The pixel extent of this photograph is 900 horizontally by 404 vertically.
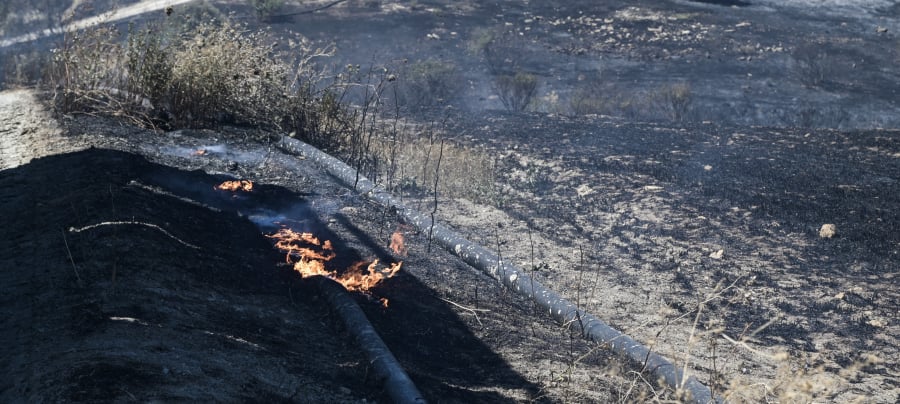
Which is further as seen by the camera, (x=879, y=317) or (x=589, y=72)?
(x=589, y=72)

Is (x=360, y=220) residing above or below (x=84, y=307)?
below

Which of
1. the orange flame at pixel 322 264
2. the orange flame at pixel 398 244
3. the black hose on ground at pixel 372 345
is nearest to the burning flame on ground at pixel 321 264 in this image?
the orange flame at pixel 322 264

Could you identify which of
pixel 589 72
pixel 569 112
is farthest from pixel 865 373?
pixel 589 72

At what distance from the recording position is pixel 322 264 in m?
5.68

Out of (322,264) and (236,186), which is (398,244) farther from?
(236,186)

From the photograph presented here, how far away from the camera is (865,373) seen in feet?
16.8

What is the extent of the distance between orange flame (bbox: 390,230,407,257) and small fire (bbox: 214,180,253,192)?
1.50 m

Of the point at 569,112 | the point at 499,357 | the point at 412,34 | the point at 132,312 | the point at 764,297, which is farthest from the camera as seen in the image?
the point at 412,34

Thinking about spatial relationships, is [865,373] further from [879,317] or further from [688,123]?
[688,123]

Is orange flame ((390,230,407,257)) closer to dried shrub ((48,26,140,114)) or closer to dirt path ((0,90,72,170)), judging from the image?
dirt path ((0,90,72,170))

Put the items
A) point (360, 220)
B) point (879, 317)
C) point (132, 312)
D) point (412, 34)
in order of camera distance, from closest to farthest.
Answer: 1. point (132, 312)
2. point (879, 317)
3. point (360, 220)
4. point (412, 34)

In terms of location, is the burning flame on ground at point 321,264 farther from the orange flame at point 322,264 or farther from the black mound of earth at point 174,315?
the black mound of earth at point 174,315

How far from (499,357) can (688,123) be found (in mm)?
8178

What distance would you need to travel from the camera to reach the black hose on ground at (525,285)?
15.2 feet
